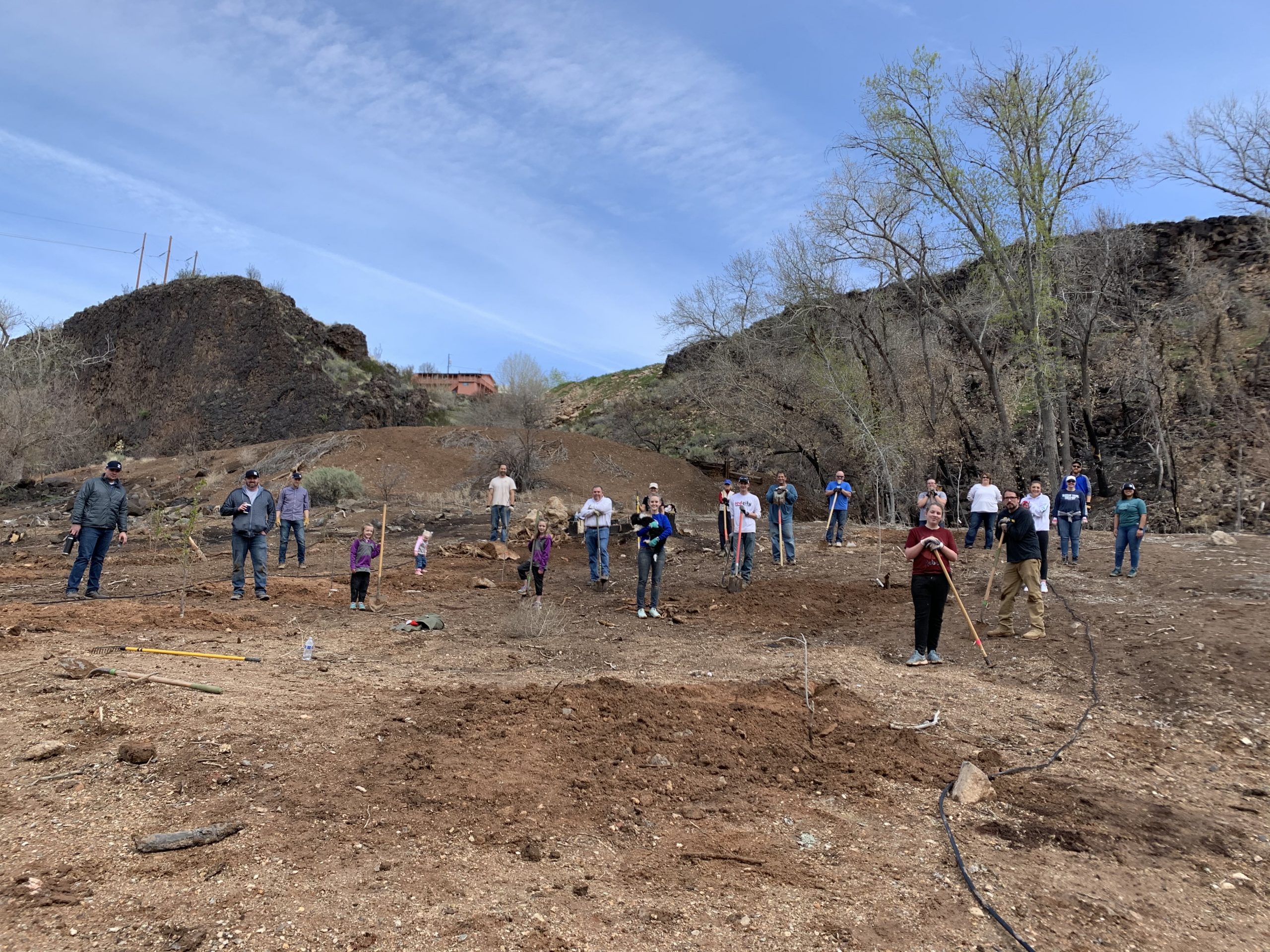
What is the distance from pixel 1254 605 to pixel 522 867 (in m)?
10.1

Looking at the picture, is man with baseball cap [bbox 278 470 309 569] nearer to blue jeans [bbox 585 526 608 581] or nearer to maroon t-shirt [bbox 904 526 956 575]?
blue jeans [bbox 585 526 608 581]

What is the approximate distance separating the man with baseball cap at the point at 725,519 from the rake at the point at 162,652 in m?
7.99

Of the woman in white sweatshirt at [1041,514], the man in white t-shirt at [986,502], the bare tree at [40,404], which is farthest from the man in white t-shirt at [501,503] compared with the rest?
the bare tree at [40,404]

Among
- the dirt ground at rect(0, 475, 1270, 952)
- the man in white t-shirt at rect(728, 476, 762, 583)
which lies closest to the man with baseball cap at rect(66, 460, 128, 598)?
the dirt ground at rect(0, 475, 1270, 952)

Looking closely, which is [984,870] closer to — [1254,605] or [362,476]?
[1254,605]

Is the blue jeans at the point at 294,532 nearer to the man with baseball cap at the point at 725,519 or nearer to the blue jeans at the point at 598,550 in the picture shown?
the blue jeans at the point at 598,550

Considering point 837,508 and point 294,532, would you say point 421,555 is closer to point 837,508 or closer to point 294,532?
point 294,532

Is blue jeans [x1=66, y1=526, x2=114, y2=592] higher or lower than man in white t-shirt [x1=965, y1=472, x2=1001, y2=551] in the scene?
lower

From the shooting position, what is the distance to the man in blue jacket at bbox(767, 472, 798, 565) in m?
14.7

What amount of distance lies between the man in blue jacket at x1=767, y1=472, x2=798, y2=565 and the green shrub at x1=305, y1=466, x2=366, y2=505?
49.2 feet

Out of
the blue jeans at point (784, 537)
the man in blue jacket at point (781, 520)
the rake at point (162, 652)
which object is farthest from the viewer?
the blue jeans at point (784, 537)

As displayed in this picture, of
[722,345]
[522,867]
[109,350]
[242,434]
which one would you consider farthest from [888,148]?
[109,350]

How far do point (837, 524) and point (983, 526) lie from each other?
3.18 m

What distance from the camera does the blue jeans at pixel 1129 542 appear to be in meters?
12.6
